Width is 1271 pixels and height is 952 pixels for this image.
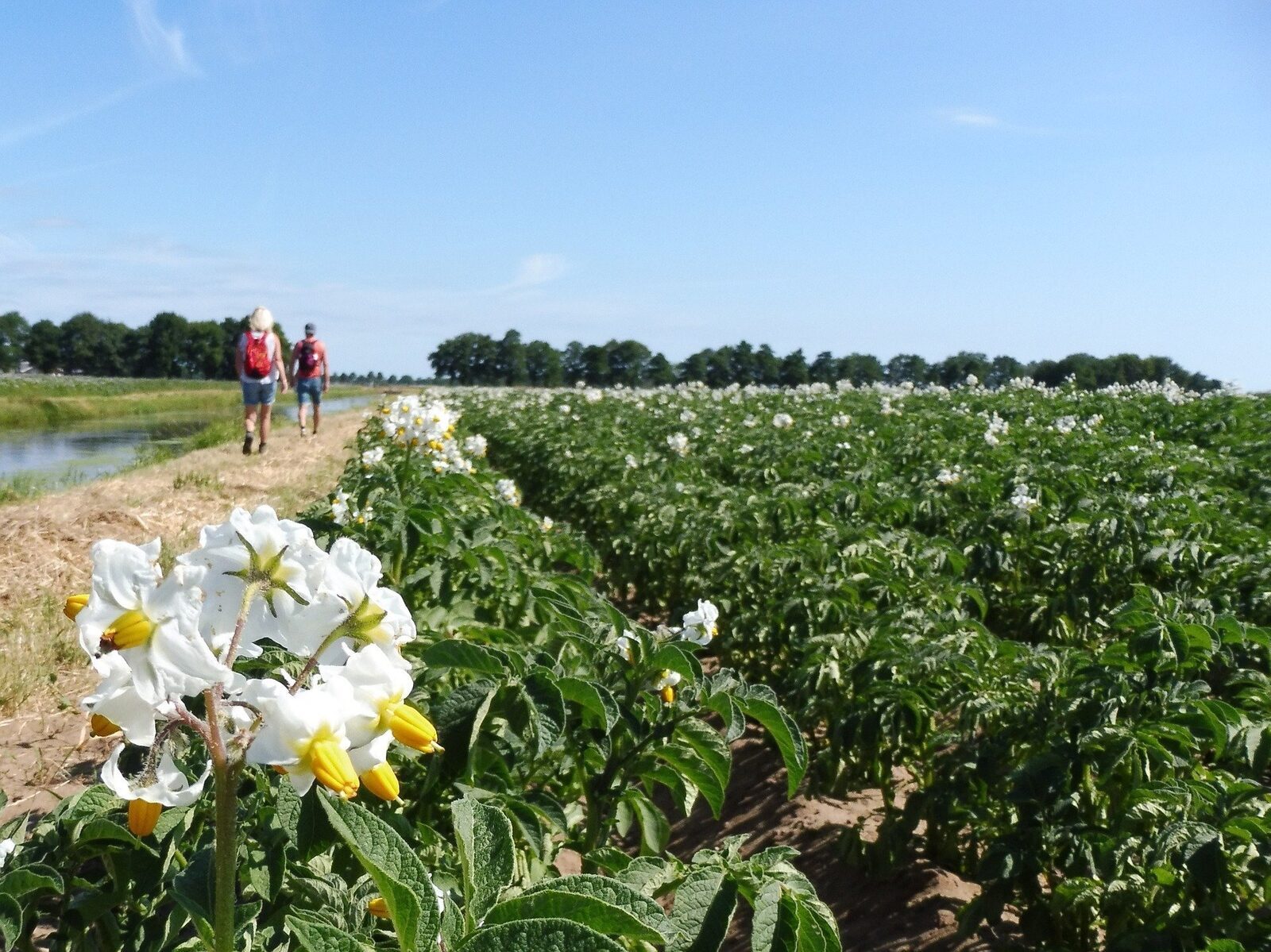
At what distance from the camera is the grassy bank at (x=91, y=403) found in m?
30.1

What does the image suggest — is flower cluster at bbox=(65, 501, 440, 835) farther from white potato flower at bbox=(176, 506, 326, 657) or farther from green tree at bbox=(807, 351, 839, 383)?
green tree at bbox=(807, 351, 839, 383)

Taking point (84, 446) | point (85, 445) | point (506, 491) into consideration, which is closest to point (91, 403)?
point (85, 445)

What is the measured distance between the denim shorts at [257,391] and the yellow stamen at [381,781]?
11148mm

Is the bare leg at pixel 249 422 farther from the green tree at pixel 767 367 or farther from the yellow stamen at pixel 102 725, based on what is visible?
the green tree at pixel 767 367

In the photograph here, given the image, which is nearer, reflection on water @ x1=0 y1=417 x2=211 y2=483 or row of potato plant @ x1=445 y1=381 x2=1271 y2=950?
row of potato plant @ x1=445 y1=381 x2=1271 y2=950

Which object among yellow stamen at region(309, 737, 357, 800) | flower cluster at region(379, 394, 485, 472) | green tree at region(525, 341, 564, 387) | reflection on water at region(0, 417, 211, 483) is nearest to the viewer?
yellow stamen at region(309, 737, 357, 800)

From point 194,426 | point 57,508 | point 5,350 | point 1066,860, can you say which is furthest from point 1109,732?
point 5,350

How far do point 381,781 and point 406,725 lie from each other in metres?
0.06

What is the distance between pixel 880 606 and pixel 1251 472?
4906 millimetres

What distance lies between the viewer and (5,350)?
77438mm

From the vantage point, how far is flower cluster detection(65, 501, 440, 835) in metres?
0.90

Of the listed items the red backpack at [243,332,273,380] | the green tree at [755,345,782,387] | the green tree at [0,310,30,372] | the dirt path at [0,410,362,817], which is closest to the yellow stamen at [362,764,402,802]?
the dirt path at [0,410,362,817]

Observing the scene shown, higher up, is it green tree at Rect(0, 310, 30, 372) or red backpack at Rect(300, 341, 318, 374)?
green tree at Rect(0, 310, 30, 372)

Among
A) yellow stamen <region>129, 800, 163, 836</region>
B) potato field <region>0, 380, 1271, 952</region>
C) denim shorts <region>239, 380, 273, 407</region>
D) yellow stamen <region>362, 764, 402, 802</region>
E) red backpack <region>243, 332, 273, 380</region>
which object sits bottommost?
potato field <region>0, 380, 1271, 952</region>
